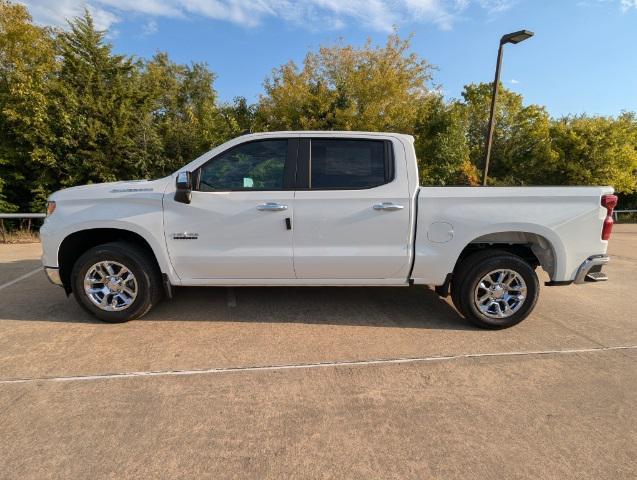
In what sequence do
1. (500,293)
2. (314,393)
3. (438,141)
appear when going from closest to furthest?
(314,393)
(500,293)
(438,141)

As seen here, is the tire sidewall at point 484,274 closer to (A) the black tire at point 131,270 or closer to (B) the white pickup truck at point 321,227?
(B) the white pickup truck at point 321,227

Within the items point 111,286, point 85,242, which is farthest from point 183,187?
point 85,242

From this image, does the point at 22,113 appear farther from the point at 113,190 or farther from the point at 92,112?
the point at 113,190

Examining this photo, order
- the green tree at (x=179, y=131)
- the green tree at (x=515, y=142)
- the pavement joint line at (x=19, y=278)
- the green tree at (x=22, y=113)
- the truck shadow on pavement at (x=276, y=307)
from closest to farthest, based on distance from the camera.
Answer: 1. the truck shadow on pavement at (x=276, y=307)
2. the pavement joint line at (x=19, y=278)
3. the green tree at (x=22, y=113)
4. the green tree at (x=179, y=131)
5. the green tree at (x=515, y=142)

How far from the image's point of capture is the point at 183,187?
11.5 feet

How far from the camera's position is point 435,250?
3676 millimetres

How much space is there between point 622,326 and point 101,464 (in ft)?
15.9

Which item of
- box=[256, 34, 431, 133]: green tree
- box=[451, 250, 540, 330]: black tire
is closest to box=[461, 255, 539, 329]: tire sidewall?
box=[451, 250, 540, 330]: black tire

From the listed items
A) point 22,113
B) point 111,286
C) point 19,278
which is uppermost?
point 22,113

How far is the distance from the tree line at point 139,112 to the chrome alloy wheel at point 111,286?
11279mm

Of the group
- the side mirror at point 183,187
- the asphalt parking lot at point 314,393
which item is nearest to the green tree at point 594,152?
the asphalt parking lot at point 314,393

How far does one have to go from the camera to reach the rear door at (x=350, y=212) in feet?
11.9

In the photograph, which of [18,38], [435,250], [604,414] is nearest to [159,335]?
[435,250]

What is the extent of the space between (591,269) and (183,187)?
13.4ft
